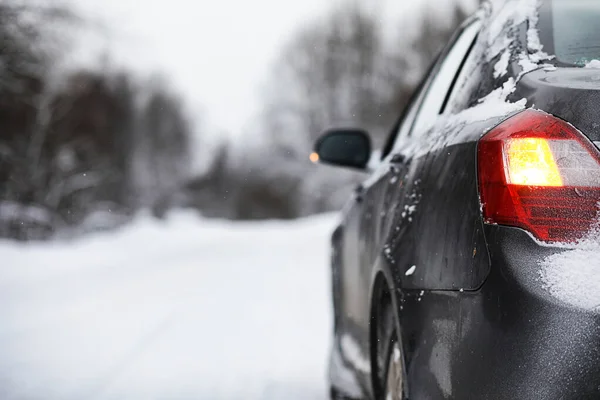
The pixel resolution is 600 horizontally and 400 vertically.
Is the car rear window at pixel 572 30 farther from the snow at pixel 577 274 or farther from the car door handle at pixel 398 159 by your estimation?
the car door handle at pixel 398 159

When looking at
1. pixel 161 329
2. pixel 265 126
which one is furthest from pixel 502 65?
pixel 265 126

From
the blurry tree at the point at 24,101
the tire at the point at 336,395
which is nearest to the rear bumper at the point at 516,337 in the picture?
the tire at the point at 336,395

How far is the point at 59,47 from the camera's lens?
53.2ft

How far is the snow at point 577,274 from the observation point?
1.66 meters

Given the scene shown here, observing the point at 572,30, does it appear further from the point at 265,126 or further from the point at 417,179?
the point at 265,126

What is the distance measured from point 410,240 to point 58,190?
3812cm

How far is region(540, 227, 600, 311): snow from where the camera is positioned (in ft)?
5.44

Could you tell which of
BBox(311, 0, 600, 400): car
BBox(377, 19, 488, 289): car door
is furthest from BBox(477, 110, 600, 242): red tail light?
BBox(377, 19, 488, 289): car door

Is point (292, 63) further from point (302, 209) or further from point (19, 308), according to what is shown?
point (19, 308)

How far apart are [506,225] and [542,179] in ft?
0.39

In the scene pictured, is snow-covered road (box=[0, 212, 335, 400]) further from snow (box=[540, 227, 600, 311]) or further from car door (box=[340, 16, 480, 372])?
snow (box=[540, 227, 600, 311])

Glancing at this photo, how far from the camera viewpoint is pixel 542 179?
179cm

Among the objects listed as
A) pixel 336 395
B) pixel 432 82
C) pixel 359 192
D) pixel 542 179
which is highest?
pixel 542 179

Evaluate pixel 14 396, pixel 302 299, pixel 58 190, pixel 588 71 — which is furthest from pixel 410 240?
pixel 58 190
